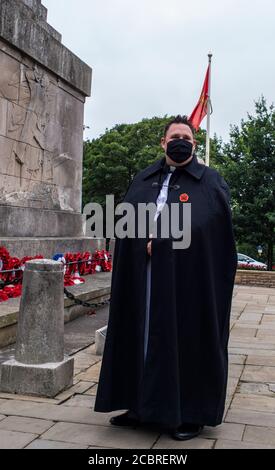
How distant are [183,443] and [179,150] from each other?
196cm

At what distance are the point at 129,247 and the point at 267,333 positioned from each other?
5224mm

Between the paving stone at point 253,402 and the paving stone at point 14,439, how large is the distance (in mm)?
1768

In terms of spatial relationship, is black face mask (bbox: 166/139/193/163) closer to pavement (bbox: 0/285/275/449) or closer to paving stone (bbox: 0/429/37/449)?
pavement (bbox: 0/285/275/449)

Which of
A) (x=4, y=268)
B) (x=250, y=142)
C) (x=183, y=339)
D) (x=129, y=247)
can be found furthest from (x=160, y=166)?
(x=250, y=142)

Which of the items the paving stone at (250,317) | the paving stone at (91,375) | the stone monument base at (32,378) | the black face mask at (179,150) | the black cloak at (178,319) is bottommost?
the paving stone at (91,375)

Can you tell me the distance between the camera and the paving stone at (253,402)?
484 centimetres

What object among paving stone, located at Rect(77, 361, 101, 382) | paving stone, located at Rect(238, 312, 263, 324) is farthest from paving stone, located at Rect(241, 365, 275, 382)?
paving stone, located at Rect(238, 312, 263, 324)

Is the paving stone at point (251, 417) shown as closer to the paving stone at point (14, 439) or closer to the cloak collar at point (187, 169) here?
the paving stone at point (14, 439)

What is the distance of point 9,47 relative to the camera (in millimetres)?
9641

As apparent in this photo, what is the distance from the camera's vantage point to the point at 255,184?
79.5 ft

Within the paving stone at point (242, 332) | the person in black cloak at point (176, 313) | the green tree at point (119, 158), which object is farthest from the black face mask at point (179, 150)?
the green tree at point (119, 158)

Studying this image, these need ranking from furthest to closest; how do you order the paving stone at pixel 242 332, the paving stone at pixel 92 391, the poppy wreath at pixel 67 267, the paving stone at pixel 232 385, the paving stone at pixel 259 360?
the paving stone at pixel 242 332
the poppy wreath at pixel 67 267
the paving stone at pixel 259 360
the paving stone at pixel 232 385
the paving stone at pixel 92 391

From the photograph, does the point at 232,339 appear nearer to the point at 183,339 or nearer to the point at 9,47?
the point at 183,339
